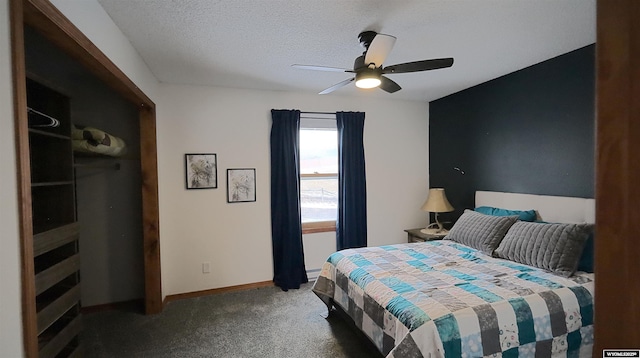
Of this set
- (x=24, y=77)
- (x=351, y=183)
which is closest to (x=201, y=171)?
(x=351, y=183)

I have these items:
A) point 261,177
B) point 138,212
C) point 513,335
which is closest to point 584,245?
point 513,335

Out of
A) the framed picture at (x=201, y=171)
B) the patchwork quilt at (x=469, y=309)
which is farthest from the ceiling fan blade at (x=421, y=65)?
the framed picture at (x=201, y=171)

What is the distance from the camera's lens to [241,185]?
3.54 m

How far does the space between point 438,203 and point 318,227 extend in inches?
61.9

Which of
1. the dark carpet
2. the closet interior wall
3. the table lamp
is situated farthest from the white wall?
the table lamp

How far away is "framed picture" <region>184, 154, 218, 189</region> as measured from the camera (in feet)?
11.0

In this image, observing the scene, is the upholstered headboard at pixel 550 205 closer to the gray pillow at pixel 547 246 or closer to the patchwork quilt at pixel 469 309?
the gray pillow at pixel 547 246

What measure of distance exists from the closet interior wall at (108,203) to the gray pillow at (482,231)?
342 cm

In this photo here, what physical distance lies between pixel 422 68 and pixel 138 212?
3.14m

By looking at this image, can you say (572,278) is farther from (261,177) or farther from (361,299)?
(261,177)

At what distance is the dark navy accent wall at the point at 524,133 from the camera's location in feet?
8.23

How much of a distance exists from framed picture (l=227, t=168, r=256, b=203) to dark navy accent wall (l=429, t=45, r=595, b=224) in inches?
103

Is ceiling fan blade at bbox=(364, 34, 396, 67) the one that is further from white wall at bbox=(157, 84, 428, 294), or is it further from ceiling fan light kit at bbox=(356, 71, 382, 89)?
white wall at bbox=(157, 84, 428, 294)

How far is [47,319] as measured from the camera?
5.53ft
